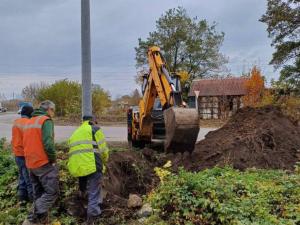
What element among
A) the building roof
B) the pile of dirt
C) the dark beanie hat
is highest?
the building roof

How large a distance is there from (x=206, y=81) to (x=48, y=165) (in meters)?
46.3

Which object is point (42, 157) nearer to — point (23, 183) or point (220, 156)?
point (23, 183)

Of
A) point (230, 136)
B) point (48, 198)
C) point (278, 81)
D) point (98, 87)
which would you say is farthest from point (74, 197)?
point (98, 87)

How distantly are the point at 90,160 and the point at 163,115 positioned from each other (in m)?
4.99

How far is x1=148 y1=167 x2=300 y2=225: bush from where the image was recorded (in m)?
5.56

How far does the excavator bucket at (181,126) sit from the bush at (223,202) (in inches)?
135

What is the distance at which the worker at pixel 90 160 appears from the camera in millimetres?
6973

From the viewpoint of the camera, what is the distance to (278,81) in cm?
3272

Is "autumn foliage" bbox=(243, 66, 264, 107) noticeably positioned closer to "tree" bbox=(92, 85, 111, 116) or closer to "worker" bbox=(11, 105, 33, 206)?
"tree" bbox=(92, 85, 111, 116)

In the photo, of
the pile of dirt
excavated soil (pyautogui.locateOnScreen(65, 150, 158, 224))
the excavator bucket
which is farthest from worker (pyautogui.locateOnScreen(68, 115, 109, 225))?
the pile of dirt

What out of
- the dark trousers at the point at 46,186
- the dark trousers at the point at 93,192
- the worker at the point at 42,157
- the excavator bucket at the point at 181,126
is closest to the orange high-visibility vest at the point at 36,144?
the worker at the point at 42,157

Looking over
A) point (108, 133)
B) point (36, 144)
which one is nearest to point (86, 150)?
point (36, 144)

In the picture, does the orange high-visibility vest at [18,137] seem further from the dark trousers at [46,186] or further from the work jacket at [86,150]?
the work jacket at [86,150]

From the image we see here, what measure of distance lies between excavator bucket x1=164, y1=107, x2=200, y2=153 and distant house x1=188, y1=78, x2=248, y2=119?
31.9 metres
